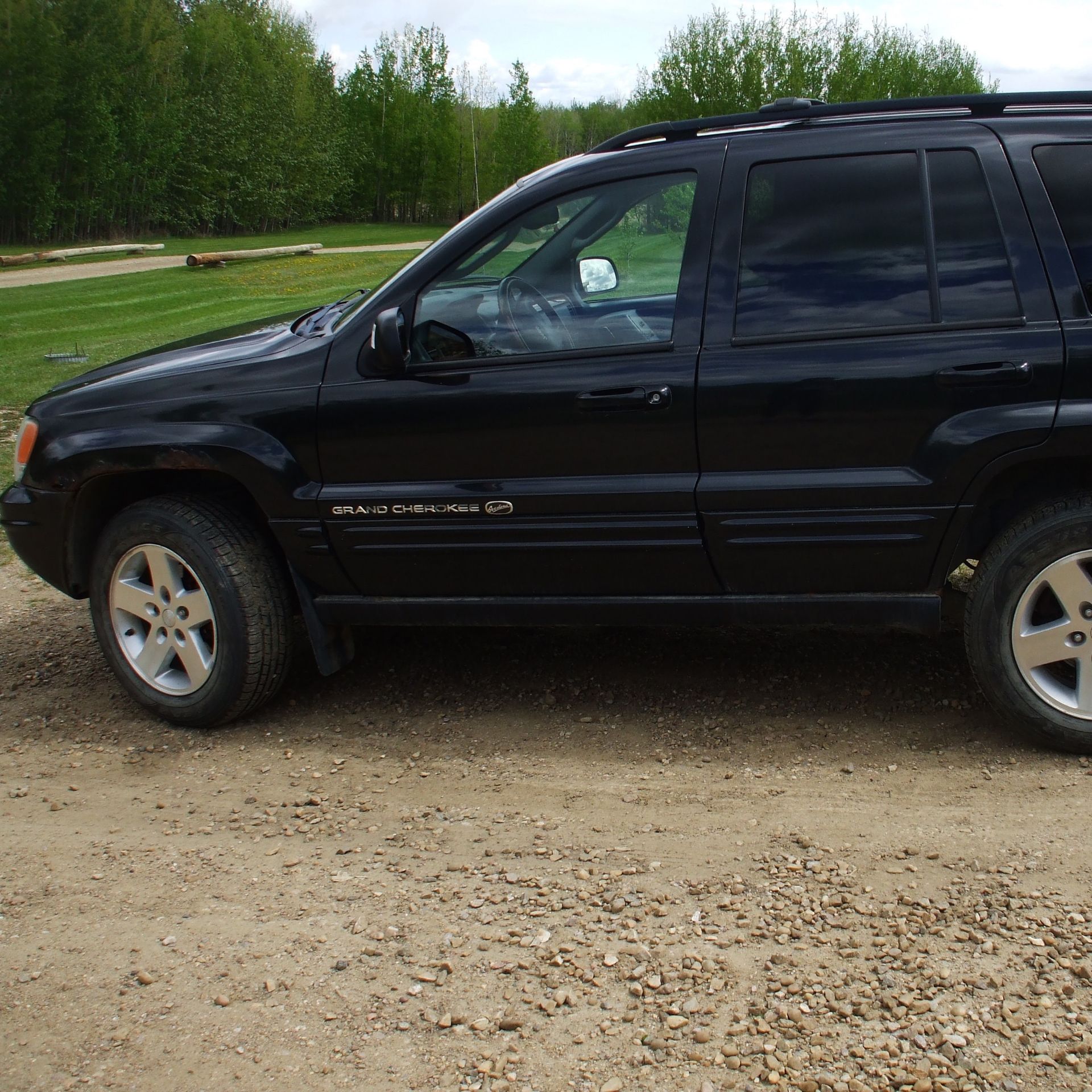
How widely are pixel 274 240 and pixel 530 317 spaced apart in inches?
1559

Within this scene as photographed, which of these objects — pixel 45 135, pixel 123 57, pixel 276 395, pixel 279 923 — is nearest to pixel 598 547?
pixel 276 395

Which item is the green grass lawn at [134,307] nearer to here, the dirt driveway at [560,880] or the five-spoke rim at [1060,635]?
the dirt driveway at [560,880]

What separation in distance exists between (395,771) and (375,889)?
30.4 inches

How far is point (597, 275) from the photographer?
4051 mm

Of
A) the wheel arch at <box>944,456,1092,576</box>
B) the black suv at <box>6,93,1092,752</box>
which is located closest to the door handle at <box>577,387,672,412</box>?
the black suv at <box>6,93,1092,752</box>

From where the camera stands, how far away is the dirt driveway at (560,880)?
2561 millimetres

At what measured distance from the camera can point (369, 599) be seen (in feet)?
13.8

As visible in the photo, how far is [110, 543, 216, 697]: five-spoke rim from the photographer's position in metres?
4.30

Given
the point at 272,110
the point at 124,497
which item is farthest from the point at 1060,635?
the point at 272,110

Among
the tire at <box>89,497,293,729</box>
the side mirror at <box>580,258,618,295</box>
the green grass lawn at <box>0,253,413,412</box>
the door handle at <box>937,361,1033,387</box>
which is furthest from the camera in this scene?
the green grass lawn at <box>0,253,413,412</box>

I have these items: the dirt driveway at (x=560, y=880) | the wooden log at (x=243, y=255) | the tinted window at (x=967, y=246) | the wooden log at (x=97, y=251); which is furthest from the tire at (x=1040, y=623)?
the wooden log at (x=97, y=251)

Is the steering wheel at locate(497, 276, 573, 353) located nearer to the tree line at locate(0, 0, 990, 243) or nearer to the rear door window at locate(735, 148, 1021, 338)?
the rear door window at locate(735, 148, 1021, 338)

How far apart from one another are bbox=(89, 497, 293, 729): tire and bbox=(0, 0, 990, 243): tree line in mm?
26284

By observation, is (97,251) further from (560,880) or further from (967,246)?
(560,880)
